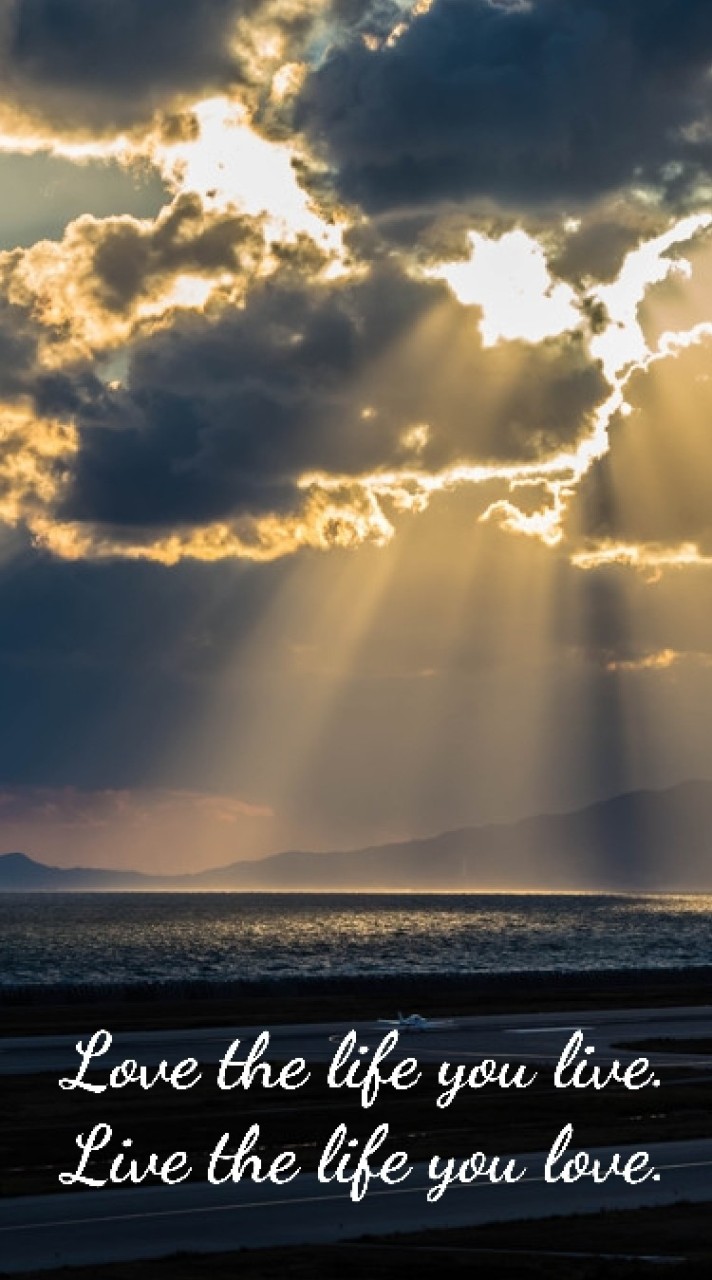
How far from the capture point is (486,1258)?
102 feet

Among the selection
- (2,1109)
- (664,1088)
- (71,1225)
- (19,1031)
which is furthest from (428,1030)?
(71,1225)

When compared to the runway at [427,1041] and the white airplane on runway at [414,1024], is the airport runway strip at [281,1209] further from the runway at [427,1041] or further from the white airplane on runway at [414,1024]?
the white airplane on runway at [414,1024]

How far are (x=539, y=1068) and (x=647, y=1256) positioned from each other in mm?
33184

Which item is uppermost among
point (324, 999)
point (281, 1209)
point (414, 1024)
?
point (324, 999)

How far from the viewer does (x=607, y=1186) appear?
39.2 m

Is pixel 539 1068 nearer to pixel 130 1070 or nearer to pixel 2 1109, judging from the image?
pixel 130 1070

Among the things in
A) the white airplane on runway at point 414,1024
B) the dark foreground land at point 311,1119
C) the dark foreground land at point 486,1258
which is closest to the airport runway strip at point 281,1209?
the dark foreground land at point 486,1258

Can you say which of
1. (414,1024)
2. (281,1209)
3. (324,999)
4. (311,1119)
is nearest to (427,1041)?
(414,1024)

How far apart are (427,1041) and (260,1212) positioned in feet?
139

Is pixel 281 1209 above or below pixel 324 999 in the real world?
below

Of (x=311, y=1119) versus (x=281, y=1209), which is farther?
(x=311, y=1119)

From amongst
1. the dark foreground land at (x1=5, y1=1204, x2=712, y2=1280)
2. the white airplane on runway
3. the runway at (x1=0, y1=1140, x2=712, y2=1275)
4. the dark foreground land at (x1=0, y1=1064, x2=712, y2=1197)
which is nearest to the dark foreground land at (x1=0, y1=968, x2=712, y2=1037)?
the white airplane on runway

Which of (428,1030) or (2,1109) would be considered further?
(428,1030)

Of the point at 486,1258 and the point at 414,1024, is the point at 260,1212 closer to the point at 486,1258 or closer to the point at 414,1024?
the point at 486,1258
